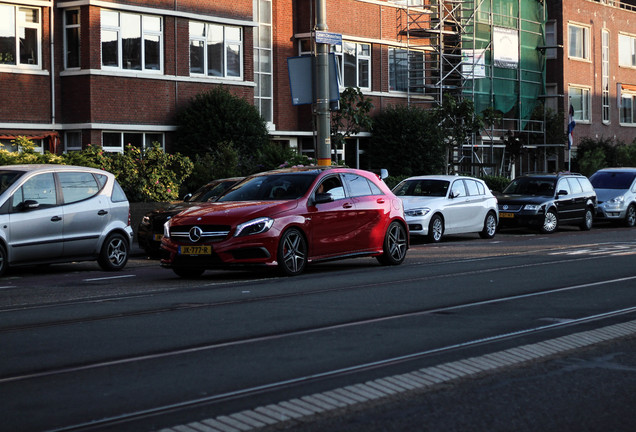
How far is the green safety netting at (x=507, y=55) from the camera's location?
1809 inches

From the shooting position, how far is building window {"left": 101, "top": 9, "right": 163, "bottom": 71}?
29.0 m

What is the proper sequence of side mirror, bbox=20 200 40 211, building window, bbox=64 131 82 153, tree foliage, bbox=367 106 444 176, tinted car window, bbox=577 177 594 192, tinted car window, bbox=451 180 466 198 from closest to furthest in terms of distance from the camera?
side mirror, bbox=20 200 40 211 → tinted car window, bbox=451 180 466 198 → building window, bbox=64 131 82 153 → tinted car window, bbox=577 177 594 192 → tree foliage, bbox=367 106 444 176

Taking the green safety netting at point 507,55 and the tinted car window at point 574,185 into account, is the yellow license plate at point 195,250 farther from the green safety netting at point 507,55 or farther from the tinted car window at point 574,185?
the green safety netting at point 507,55

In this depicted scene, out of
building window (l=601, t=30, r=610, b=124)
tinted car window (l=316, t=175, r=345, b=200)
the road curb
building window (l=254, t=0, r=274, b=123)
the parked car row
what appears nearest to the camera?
the road curb

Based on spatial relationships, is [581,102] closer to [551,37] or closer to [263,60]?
[551,37]

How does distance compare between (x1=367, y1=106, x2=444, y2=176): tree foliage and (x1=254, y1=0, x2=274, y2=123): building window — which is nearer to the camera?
(x1=254, y1=0, x2=274, y2=123): building window

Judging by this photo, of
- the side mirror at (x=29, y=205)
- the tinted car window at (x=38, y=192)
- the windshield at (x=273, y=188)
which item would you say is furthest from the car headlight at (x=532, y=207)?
the side mirror at (x=29, y=205)

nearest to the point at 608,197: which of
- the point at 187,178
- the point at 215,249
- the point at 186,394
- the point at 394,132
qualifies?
the point at 394,132

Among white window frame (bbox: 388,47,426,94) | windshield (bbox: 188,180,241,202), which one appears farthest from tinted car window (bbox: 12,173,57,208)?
white window frame (bbox: 388,47,426,94)

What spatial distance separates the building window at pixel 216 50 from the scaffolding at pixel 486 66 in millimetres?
9283

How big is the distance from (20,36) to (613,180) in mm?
18367

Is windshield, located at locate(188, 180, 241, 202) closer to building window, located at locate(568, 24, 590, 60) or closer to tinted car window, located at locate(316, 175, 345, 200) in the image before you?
tinted car window, located at locate(316, 175, 345, 200)

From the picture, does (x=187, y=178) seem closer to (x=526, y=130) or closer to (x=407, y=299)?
(x=407, y=299)

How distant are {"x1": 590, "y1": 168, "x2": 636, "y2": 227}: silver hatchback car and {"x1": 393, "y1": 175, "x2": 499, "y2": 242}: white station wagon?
7.34 m
